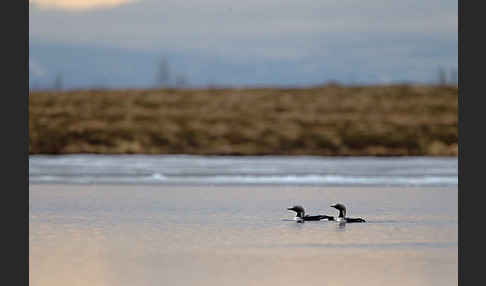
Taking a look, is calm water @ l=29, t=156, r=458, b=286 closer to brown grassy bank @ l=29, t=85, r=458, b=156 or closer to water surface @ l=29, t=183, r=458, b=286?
water surface @ l=29, t=183, r=458, b=286

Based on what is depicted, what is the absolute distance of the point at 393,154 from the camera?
94.2 ft

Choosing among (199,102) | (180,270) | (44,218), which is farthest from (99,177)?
(199,102)

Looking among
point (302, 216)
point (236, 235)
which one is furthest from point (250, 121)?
point (236, 235)

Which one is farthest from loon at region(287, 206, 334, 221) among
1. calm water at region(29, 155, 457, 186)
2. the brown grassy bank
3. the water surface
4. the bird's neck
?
the brown grassy bank

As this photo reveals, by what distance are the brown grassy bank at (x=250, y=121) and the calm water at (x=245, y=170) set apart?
7.97 ft

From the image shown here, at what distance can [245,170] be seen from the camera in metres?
22.7

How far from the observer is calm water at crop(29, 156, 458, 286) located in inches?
373

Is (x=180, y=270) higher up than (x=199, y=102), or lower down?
lower down

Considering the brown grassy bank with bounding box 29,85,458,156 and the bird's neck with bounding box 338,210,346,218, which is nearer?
the bird's neck with bounding box 338,210,346,218

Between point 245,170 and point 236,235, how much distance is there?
10.7m

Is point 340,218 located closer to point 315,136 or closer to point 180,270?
point 180,270

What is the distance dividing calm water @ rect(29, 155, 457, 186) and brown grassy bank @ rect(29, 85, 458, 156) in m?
2.43

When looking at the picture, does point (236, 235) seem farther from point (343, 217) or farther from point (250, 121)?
point (250, 121)

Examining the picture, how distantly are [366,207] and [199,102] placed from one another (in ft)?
72.6
